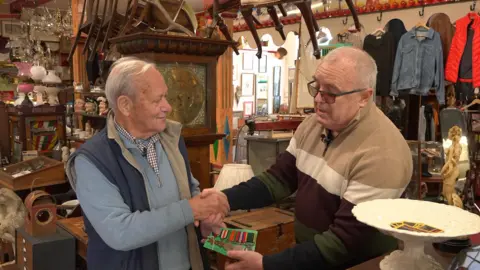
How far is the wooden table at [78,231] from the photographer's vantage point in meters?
2.69

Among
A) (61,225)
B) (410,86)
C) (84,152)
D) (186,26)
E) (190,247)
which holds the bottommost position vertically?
(61,225)

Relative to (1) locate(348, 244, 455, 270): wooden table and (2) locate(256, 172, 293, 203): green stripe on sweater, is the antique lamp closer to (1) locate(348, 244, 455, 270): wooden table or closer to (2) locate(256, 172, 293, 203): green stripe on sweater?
(2) locate(256, 172, 293, 203): green stripe on sweater

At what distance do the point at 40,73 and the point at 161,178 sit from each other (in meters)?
4.21

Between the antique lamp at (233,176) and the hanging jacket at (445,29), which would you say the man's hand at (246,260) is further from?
the hanging jacket at (445,29)

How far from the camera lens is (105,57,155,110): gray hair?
1.67 metres

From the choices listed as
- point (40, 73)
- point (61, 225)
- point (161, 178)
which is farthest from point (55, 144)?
point (161, 178)

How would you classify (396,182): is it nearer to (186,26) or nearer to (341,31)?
(186,26)

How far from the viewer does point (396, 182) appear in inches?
62.0

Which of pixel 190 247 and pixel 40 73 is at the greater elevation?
pixel 40 73

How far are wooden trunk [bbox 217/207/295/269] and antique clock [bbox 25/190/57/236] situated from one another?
43.2 inches

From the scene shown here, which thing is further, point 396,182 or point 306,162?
point 306,162

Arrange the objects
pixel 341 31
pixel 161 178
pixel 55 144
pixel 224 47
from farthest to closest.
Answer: pixel 341 31 → pixel 55 144 → pixel 224 47 → pixel 161 178

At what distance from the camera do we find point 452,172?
2.43 m

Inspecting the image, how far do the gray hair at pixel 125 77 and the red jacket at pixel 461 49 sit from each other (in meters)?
4.40
